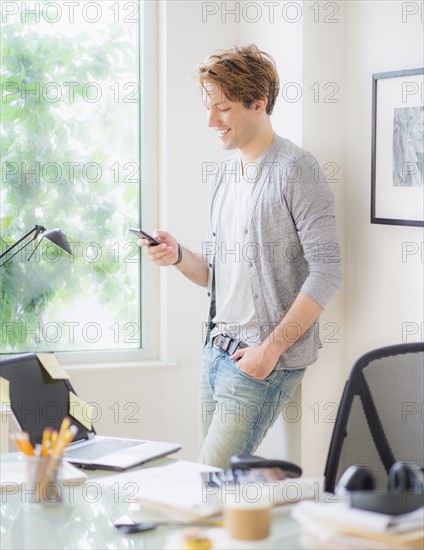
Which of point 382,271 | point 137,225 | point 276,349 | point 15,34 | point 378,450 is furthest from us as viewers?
point 137,225

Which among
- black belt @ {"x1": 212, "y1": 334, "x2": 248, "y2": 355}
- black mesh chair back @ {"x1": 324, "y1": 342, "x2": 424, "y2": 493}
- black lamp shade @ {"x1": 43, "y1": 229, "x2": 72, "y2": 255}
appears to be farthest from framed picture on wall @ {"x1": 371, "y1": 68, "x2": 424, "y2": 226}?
black lamp shade @ {"x1": 43, "y1": 229, "x2": 72, "y2": 255}

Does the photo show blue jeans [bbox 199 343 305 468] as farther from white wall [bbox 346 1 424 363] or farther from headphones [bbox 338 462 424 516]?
headphones [bbox 338 462 424 516]

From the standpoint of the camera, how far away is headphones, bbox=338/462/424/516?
163 centimetres

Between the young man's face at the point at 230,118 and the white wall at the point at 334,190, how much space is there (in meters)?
0.30

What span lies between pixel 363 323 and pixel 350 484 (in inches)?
64.6

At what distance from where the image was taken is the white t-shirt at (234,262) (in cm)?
303

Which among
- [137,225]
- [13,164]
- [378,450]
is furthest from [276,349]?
[13,164]

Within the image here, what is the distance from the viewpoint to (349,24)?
10.9 ft

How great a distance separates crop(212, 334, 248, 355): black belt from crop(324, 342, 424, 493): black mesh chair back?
0.73 meters

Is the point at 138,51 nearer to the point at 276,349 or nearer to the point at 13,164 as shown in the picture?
the point at 13,164

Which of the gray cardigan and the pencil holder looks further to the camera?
the gray cardigan

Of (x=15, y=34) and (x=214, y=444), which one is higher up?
(x=15, y=34)

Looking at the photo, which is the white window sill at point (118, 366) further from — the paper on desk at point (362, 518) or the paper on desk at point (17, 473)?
the paper on desk at point (362, 518)

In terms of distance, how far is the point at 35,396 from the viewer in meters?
2.40
